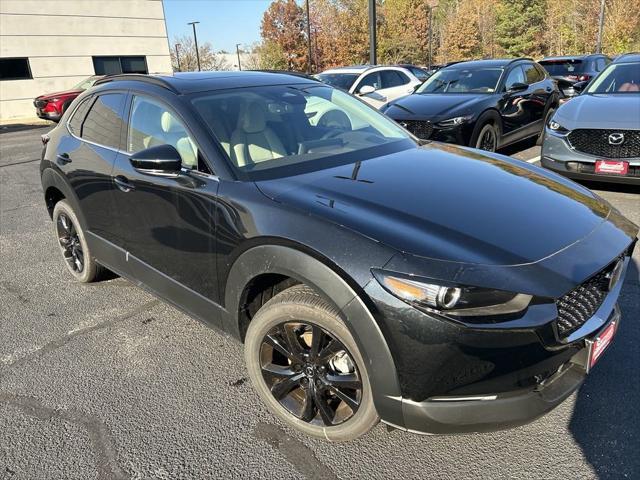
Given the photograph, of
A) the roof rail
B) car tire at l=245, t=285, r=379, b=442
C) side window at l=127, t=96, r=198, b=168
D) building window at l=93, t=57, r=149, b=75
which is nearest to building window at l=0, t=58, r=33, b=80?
building window at l=93, t=57, r=149, b=75

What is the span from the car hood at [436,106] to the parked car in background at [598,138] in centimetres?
124

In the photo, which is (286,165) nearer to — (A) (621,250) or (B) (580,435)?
(A) (621,250)

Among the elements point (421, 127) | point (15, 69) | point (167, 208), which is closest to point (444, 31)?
point (15, 69)

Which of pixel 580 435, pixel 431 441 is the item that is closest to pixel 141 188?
pixel 431 441

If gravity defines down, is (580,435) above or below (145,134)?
below

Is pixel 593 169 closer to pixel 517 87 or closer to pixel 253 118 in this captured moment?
pixel 517 87

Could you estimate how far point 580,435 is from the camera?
2.36m

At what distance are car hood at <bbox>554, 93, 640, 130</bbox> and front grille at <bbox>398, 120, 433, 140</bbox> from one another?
1.53 meters

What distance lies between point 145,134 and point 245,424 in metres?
1.84

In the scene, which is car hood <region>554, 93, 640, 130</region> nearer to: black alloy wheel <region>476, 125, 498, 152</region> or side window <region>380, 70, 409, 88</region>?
black alloy wheel <region>476, 125, 498, 152</region>

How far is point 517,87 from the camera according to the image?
25.2 feet

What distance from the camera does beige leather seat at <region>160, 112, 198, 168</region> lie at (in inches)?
110

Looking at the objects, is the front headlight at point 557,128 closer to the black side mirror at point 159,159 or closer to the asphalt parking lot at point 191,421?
the asphalt parking lot at point 191,421

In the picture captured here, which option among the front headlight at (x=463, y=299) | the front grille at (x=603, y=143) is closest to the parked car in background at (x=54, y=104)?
the front grille at (x=603, y=143)
